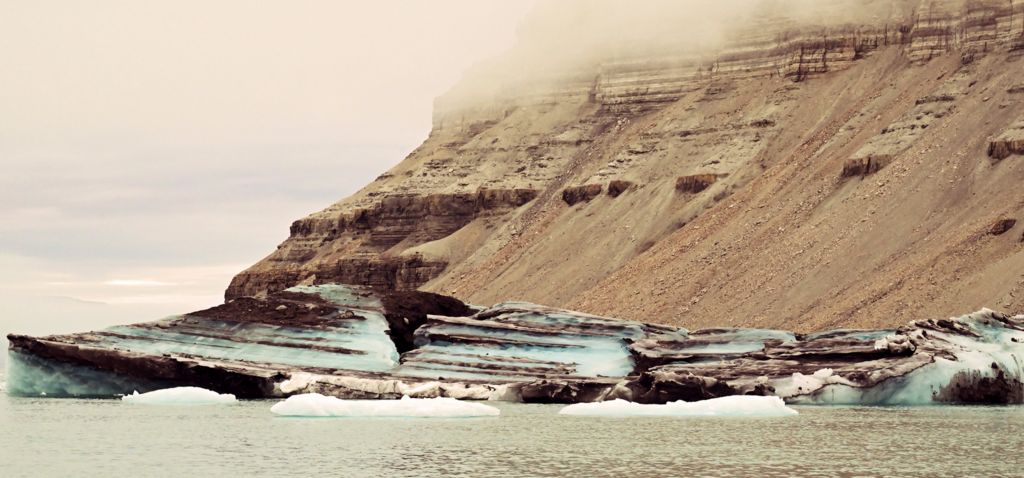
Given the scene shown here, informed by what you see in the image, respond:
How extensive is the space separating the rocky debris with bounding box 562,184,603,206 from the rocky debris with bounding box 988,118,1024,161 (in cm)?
3871

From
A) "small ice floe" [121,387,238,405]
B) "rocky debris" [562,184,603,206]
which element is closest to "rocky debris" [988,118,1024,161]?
"rocky debris" [562,184,603,206]

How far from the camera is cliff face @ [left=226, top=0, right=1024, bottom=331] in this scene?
95.2 metres

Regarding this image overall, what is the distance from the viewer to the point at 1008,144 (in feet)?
328

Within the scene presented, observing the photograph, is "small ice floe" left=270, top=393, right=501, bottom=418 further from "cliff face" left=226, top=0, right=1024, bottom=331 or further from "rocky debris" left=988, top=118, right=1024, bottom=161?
"rocky debris" left=988, top=118, right=1024, bottom=161

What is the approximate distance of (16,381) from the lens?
175ft

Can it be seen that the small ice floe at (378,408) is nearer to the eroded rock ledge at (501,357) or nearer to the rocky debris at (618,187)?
the eroded rock ledge at (501,357)

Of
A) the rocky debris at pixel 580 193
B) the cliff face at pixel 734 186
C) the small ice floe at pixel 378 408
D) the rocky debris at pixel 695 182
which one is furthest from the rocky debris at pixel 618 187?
the small ice floe at pixel 378 408

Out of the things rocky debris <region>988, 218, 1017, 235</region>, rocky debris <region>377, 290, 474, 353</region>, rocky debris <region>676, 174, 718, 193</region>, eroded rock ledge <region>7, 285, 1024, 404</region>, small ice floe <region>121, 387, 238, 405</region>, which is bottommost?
small ice floe <region>121, 387, 238, 405</region>

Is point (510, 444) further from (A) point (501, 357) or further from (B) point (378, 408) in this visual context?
(A) point (501, 357)

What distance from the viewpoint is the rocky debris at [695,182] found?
122 m

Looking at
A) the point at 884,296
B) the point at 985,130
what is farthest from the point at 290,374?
the point at 985,130

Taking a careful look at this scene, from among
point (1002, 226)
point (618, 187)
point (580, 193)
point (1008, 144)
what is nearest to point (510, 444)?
point (1002, 226)

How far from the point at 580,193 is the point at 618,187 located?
4.41m

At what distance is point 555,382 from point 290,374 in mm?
8777
